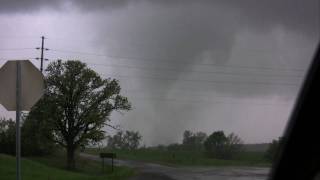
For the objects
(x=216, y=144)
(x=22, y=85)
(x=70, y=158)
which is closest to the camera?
(x=22, y=85)

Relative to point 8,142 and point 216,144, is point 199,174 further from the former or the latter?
point 216,144

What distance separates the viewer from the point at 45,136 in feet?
181

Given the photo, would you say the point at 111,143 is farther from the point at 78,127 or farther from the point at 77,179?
the point at 77,179

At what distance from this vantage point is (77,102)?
181 feet

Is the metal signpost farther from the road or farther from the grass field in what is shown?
the grass field

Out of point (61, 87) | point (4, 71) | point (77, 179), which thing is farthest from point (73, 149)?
point (4, 71)

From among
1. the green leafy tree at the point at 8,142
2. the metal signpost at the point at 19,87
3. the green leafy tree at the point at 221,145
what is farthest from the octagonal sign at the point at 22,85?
the green leafy tree at the point at 221,145

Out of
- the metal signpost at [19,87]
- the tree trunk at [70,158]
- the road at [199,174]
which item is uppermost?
the metal signpost at [19,87]

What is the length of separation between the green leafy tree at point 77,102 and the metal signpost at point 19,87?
42.3 meters

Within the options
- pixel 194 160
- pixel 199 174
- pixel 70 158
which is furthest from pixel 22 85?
pixel 194 160

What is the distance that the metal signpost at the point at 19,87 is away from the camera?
1149 centimetres

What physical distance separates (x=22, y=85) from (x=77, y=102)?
43.8m

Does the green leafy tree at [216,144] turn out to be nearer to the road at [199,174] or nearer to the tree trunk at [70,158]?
the tree trunk at [70,158]

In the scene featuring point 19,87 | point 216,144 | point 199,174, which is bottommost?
point 199,174
